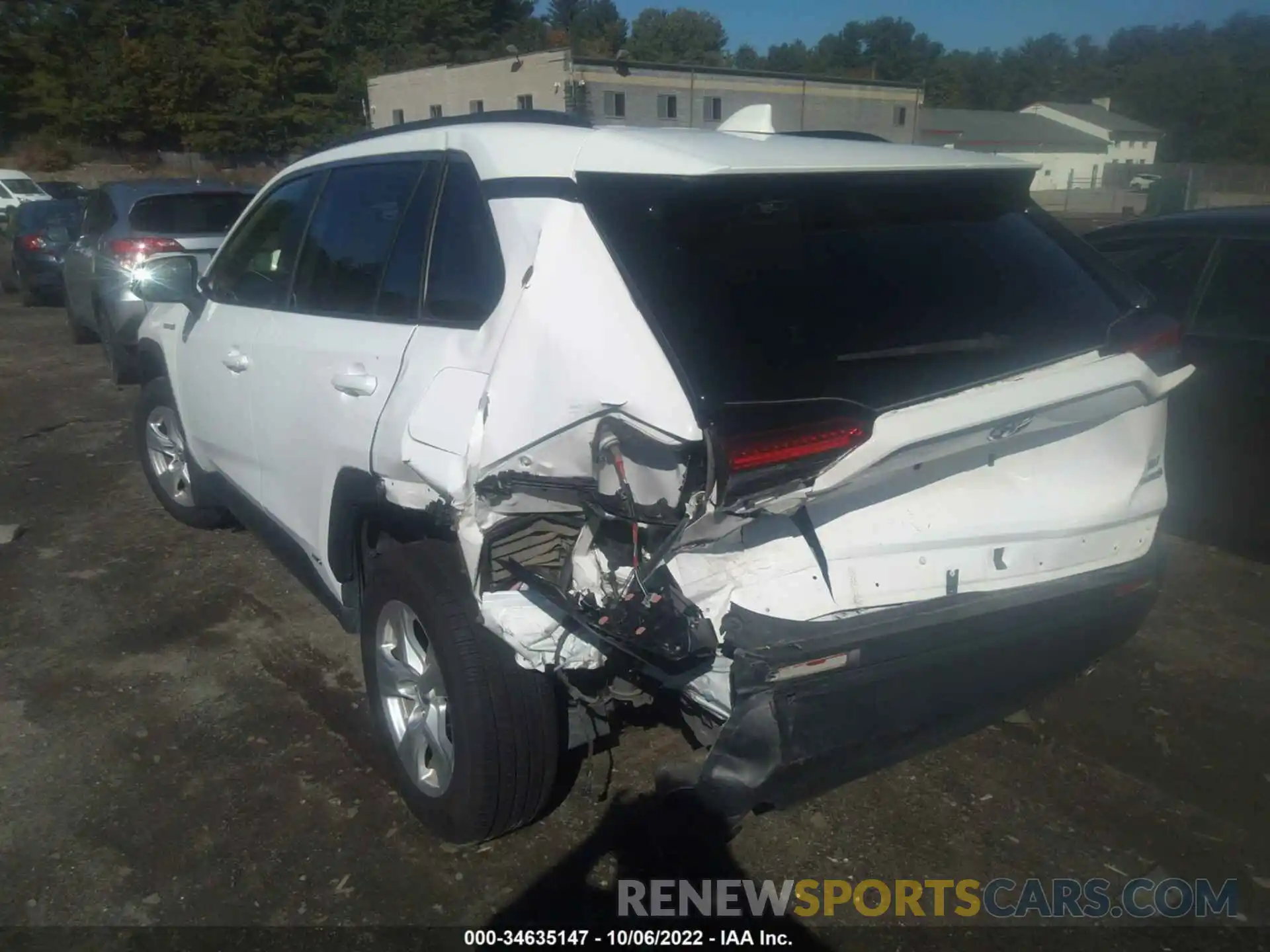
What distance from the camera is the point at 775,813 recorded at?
10.1 ft

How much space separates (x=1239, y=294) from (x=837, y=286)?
3257 millimetres

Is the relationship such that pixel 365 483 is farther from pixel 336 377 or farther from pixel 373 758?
pixel 373 758

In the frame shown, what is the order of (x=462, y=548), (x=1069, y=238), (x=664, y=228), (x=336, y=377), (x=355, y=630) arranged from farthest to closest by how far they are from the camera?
(x=355, y=630) → (x=336, y=377) → (x=1069, y=238) → (x=462, y=548) → (x=664, y=228)

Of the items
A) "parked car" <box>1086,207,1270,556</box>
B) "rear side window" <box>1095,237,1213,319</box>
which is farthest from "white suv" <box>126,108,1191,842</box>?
"rear side window" <box>1095,237,1213,319</box>

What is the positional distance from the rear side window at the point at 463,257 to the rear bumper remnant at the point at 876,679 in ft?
3.59

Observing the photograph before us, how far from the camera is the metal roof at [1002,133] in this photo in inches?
2452

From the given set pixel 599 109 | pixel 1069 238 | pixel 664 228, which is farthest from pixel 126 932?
pixel 599 109

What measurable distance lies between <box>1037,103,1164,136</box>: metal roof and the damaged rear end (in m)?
81.9

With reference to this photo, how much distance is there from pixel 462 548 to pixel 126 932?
1.41m

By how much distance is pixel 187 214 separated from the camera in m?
9.64

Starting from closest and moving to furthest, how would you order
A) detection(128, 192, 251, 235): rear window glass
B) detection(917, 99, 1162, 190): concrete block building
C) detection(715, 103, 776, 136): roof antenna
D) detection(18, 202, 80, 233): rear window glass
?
detection(715, 103, 776, 136): roof antenna → detection(128, 192, 251, 235): rear window glass → detection(18, 202, 80, 233): rear window glass → detection(917, 99, 1162, 190): concrete block building

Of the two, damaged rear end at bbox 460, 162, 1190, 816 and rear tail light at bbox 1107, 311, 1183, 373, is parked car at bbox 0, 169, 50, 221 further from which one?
rear tail light at bbox 1107, 311, 1183, 373

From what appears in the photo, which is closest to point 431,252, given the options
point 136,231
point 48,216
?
point 136,231

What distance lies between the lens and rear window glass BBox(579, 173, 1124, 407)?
2250mm
